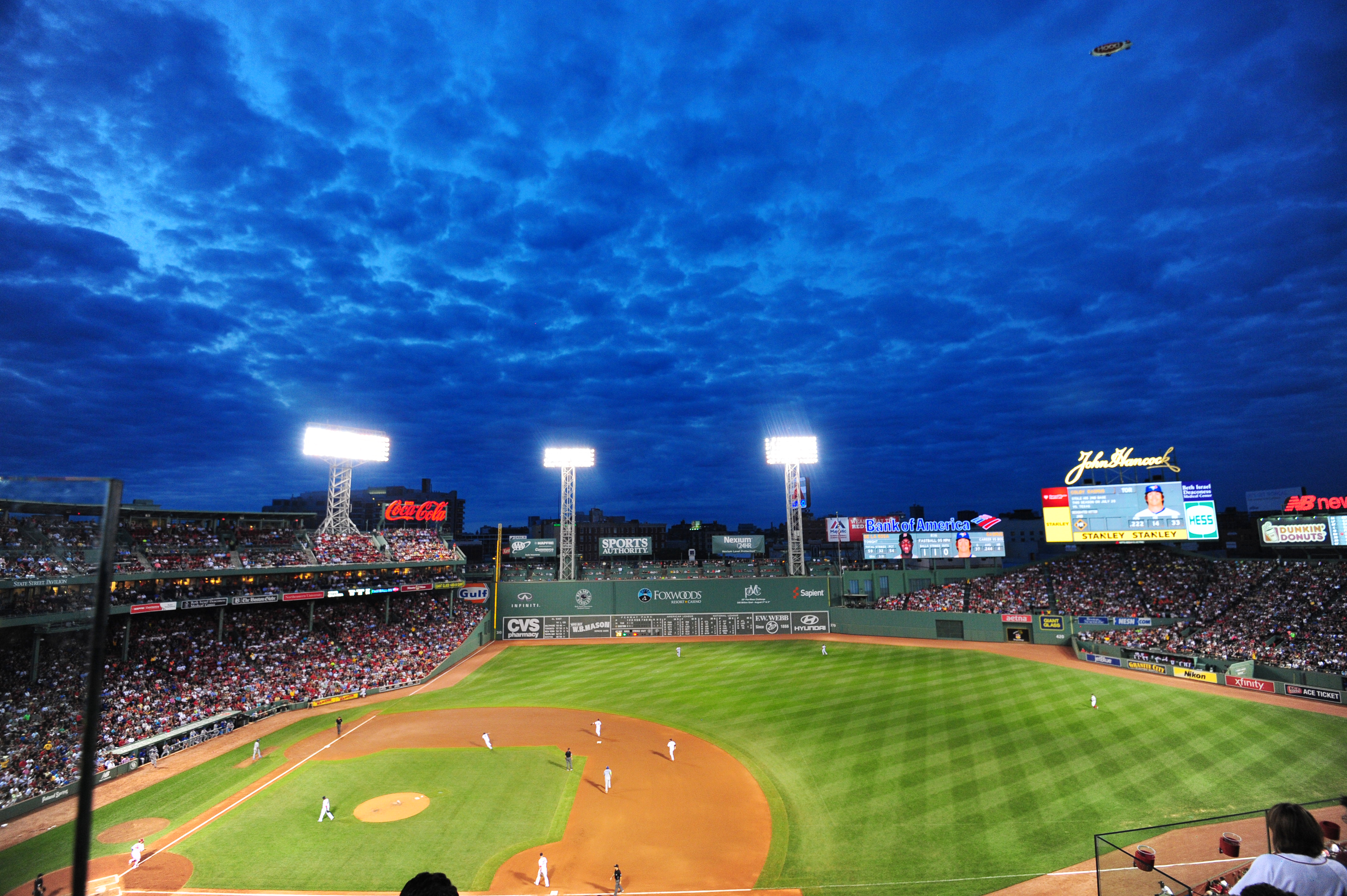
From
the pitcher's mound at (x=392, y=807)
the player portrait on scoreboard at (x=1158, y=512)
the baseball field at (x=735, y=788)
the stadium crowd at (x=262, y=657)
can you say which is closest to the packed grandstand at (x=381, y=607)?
the stadium crowd at (x=262, y=657)

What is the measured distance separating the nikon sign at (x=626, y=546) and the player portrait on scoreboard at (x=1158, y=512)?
45.1 metres

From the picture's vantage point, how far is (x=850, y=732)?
31.5m

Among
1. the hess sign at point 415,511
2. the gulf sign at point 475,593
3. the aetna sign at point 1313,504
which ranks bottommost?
the gulf sign at point 475,593

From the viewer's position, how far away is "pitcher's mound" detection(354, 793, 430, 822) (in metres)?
23.6

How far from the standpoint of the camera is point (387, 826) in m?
23.0

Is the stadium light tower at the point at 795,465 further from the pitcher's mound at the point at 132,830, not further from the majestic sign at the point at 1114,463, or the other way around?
the pitcher's mound at the point at 132,830

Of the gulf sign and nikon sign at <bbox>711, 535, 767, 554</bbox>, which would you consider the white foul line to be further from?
nikon sign at <bbox>711, 535, 767, 554</bbox>

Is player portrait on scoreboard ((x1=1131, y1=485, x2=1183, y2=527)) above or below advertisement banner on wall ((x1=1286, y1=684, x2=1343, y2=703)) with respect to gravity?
above

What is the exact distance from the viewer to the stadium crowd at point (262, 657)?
33.0m

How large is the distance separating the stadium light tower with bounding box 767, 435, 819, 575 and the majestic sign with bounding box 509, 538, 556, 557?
25853mm

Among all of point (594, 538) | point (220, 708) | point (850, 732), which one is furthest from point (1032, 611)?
point (594, 538)

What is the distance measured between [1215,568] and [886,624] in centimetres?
2558

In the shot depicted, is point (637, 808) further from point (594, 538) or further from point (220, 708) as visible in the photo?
point (594, 538)

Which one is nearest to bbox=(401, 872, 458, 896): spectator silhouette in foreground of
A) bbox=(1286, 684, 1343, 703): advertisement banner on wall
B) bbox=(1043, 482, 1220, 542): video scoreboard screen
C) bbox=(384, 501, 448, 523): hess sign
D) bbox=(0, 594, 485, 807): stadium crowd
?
bbox=(0, 594, 485, 807): stadium crowd
